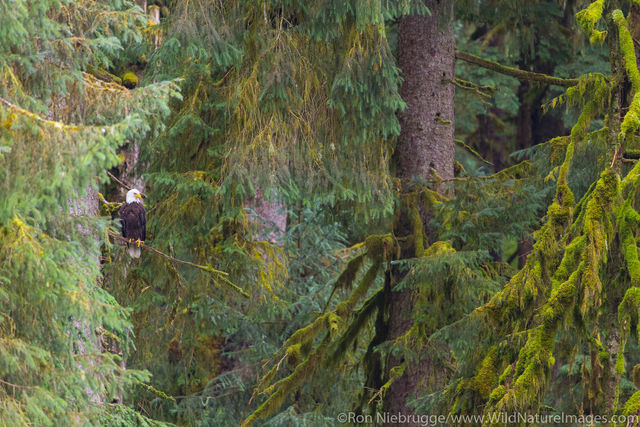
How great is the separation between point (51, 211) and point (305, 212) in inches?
303

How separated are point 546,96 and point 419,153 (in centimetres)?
614

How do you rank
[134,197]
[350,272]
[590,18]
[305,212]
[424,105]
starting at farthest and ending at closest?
1. [305,212]
2. [350,272]
3. [424,105]
4. [134,197]
5. [590,18]

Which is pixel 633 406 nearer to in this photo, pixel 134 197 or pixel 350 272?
pixel 350 272

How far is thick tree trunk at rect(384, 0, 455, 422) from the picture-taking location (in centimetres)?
916

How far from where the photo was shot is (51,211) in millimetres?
5293

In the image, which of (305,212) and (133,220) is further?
(305,212)

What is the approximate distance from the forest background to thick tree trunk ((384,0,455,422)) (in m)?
0.02

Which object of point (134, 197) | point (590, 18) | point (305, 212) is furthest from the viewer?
point (305, 212)

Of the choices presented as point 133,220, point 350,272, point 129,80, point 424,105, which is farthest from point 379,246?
point 129,80

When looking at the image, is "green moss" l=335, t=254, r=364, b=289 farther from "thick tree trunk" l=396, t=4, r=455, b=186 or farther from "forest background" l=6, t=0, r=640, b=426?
"thick tree trunk" l=396, t=4, r=455, b=186

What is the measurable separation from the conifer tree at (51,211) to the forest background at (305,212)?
18mm

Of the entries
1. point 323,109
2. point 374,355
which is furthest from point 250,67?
point 374,355

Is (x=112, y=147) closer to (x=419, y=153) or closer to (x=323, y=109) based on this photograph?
(x=323, y=109)

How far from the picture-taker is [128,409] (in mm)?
6707
